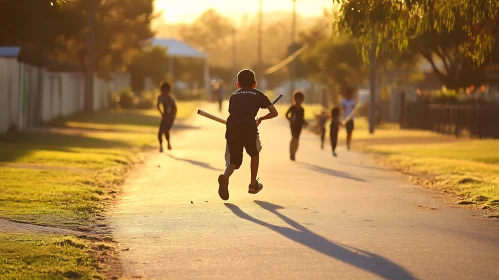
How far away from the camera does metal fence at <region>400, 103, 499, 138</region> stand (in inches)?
1387

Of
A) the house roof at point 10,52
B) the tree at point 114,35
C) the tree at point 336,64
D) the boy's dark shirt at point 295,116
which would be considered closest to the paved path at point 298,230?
the boy's dark shirt at point 295,116

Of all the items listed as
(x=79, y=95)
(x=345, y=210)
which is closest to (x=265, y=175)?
(x=345, y=210)

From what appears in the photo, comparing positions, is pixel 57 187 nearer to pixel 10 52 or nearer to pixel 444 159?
pixel 444 159

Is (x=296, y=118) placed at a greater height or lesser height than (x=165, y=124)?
greater

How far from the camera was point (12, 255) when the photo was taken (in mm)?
9906

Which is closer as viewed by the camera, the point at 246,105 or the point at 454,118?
the point at 246,105

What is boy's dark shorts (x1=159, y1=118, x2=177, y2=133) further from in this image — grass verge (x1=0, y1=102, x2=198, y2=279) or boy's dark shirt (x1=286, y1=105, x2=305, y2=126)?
boy's dark shirt (x1=286, y1=105, x2=305, y2=126)

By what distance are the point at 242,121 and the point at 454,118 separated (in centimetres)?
2463

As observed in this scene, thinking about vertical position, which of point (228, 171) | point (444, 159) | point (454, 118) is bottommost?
point (444, 159)

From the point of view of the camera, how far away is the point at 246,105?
14.3 metres

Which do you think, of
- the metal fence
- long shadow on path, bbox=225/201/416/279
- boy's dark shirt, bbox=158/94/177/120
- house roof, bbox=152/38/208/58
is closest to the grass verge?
boy's dark shirt, bbox=158/94/177/120

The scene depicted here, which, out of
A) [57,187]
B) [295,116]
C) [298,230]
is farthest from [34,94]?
[298,230]

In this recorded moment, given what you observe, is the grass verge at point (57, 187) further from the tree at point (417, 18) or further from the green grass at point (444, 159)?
the green grass at point (444, 159)

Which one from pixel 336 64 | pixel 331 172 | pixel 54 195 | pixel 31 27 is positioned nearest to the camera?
pixel 54 195
